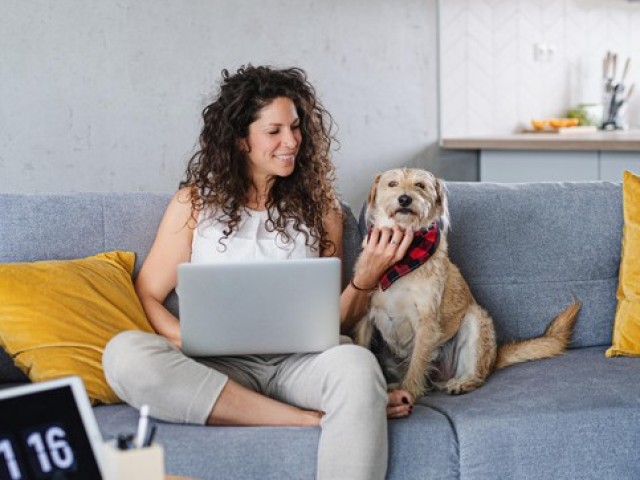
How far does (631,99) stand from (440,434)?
4.15m

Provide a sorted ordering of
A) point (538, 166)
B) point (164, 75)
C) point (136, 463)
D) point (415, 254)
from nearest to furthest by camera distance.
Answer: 1. point (136, 463)
2. point (415, 254)
3. point (164, 75)
4. point (538, 166)

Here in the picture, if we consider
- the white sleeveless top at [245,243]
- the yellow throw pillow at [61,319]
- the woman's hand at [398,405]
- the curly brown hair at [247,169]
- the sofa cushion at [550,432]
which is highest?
the curly brown hair at [247,169]

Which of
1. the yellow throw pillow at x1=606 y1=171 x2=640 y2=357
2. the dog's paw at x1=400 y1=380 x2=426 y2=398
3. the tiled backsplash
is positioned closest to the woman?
the dog's paw at x1=400 y1=380 x2=426 y2=398

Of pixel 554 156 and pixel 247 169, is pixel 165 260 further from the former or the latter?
pixel 554 156

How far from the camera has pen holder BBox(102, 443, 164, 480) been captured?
135cm

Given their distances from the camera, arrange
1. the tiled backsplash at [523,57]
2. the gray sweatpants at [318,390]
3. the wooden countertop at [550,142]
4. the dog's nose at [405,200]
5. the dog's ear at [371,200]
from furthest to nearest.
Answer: the tiled backsplash at [523,57]
the wooden countertop at [550,142]
the dog's ear at [371,200]
the dog's nose at [405,200]
the gray sweatpants at [318,390]

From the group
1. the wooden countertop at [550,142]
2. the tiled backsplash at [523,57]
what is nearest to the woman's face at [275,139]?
the wooden countertop at [550,142]

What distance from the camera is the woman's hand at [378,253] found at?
8.64 feet

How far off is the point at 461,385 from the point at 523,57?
346 centimetres

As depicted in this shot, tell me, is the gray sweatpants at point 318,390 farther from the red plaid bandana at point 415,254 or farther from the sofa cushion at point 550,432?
the red plaid bandana at point 415,254

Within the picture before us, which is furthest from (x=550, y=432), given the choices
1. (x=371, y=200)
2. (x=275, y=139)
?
(x=275, y=139)

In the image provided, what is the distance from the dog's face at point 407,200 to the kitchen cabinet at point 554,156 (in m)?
1.93

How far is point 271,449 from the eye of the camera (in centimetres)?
219

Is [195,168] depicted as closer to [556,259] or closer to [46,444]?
[556,259]
